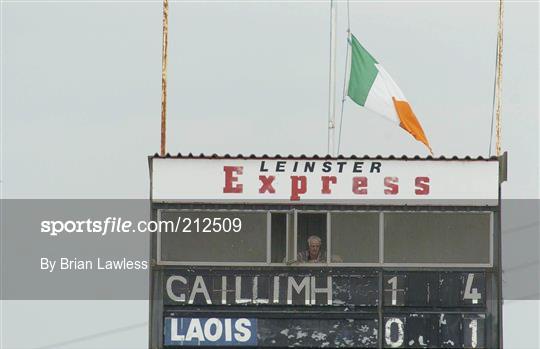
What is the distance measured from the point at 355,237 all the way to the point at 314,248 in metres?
0.73

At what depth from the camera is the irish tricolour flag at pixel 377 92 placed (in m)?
35.8

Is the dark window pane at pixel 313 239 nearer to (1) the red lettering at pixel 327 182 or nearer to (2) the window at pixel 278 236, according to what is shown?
(2) the window at pixel 278 236

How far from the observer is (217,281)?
3225cm

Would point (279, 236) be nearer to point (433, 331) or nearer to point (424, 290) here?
point (424, 290)

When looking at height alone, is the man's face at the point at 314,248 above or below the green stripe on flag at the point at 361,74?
below

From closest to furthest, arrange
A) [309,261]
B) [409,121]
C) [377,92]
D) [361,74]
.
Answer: [309,261] < [409,121] < [377,92] < [361,74]

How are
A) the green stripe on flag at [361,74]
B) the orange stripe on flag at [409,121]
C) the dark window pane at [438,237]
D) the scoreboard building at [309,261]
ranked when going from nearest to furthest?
the scoreboard building at [309,261], the dark window pane at [438,237], the orange stripe on flag at [409,121], the green stripe on flag at [361,74]

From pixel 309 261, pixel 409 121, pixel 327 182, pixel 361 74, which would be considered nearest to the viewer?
pixel 309 261

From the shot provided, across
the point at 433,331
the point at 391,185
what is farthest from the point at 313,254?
the point at 433,331

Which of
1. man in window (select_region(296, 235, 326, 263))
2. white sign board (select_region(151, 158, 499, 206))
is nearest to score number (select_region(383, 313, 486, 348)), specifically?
man in window (select_region(296, 235, 326, 263))

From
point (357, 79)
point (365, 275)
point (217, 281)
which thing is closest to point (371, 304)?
point (365, 275)

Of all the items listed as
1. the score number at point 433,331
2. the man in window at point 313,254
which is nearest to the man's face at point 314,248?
the man in window at point 313,254

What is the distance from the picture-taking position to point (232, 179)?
3234cm

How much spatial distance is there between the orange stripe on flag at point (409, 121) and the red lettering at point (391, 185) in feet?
10.3
